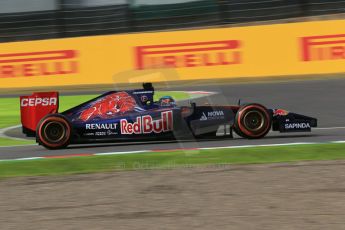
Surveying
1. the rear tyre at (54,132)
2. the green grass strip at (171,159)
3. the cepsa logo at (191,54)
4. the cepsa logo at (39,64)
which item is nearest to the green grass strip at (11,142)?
the rear tyre at (54,132)

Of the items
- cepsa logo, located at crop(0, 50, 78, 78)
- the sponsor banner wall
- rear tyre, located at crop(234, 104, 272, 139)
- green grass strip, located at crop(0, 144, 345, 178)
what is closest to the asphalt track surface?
rear tyre, located at crop(234, 104, 272, 139)

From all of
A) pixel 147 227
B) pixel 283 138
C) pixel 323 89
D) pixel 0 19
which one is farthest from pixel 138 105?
pixel 0 19

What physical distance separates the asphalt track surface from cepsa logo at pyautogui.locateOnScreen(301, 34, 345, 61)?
0.68 meters

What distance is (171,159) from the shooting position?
744 cm

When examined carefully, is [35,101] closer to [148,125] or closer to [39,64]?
[148,125]

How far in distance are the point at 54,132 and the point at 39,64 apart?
777 cm

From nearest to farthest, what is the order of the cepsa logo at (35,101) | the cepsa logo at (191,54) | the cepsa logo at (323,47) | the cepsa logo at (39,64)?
the cepsa logo at (35,101) → the cepsa logo at (323,47) → the cepsa logo at (191,54) → the cepsa logo at (39,64)

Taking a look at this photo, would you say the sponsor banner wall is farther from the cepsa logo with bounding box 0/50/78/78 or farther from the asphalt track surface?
the asphalt track surface

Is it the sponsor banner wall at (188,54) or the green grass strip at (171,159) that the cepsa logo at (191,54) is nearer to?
the sponsor banner wall at (188,54)

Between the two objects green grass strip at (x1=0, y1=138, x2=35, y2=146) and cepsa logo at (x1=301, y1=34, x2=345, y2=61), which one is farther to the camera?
cepsa logo at (x1=301, y1=34, x2=345, y2=61)

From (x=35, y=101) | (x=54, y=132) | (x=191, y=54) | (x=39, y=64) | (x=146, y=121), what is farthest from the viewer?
(x=39, y=64)

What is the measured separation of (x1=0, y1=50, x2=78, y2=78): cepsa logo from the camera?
16.2 meters

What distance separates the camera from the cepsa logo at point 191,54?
51.4 feet

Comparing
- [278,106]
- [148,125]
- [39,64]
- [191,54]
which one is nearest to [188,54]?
[191,54]
